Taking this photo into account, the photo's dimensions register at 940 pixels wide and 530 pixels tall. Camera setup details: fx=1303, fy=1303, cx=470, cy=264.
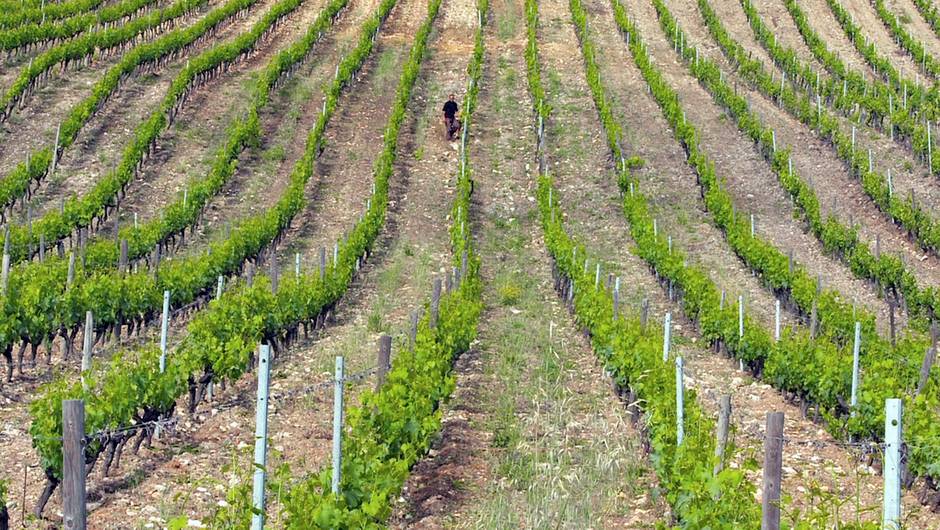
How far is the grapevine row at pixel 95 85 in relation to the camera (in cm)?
2798

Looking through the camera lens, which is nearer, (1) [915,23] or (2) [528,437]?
(2) [528,437]

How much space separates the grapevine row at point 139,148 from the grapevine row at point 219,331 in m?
3.06

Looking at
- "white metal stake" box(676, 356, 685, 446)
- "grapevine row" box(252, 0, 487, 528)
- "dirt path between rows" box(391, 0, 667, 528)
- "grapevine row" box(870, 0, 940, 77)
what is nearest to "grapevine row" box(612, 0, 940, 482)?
"dirt path between rows" box(391, 0, 667, 528)

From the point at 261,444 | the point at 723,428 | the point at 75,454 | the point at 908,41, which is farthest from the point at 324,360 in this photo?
the point at 908,41

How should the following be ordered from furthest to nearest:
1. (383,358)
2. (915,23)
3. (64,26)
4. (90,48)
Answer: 1. (915,23)
2. (64,26)
3. (90,48)
4. (383,358)

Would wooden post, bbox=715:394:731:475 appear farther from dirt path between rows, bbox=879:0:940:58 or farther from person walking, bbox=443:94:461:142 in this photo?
dirt path between rows, bbox=879:0:940:58

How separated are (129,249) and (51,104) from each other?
536 inches

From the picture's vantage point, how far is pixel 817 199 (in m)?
29.7

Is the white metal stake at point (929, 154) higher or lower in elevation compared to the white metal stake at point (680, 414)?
lower

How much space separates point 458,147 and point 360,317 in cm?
1369

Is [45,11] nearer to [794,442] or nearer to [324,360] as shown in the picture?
[324,360]

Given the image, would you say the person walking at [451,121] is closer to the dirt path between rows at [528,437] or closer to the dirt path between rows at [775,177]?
the dirt path between rows at [775,177]

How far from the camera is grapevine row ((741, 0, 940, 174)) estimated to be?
113 ft

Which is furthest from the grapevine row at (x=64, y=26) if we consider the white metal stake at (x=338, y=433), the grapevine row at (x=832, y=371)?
the white metal stake at (x=338, y=433)
